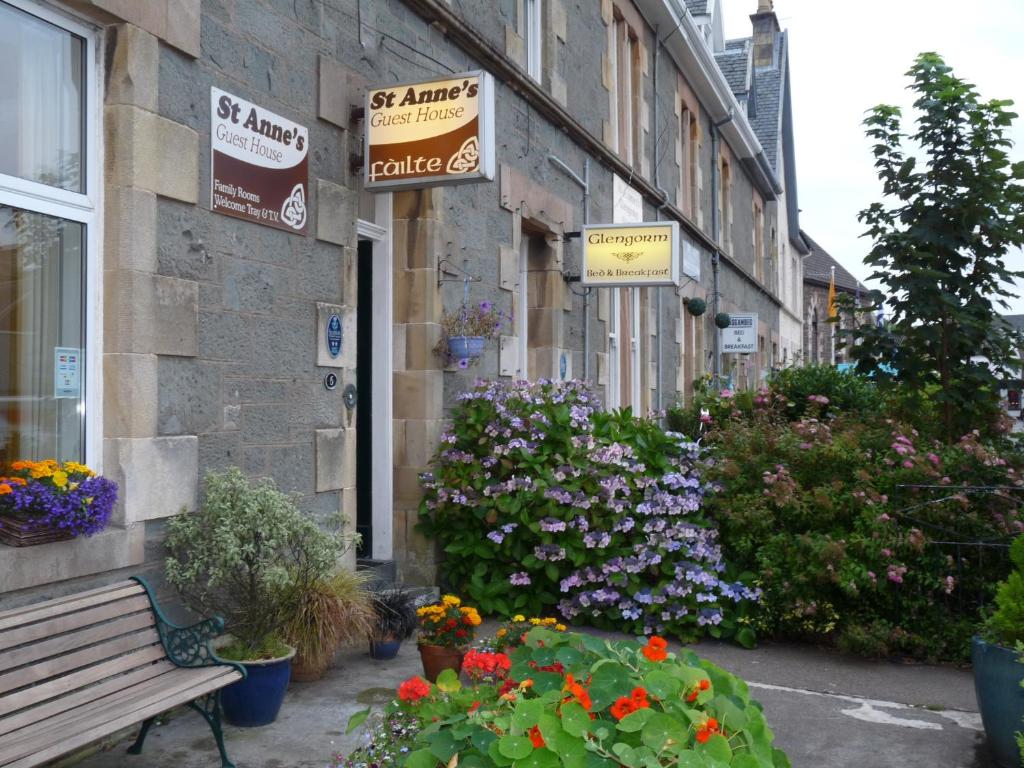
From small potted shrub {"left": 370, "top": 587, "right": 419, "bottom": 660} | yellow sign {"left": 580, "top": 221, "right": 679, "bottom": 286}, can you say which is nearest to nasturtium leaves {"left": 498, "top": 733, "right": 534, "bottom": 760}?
small potted shrub {"left": 370, "top": 587, "right": 419, "bottom": 660}

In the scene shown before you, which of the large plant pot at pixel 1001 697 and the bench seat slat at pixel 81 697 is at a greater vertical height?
the bench seat slat at pixel 81 697

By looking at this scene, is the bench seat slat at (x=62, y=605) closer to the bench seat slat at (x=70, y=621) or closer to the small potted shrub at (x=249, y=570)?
the bench seat slat at (x=70, y=621)

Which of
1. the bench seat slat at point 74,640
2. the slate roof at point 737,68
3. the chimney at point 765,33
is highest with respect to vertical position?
the chimney at point 765,33

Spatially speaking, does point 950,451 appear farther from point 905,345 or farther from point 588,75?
point 588,75

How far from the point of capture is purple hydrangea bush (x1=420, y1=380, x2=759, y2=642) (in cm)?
662

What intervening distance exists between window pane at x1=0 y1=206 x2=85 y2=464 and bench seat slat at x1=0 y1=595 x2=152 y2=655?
74 cm

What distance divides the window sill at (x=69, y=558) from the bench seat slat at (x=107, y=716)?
1.83 ft

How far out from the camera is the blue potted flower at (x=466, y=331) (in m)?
7.12

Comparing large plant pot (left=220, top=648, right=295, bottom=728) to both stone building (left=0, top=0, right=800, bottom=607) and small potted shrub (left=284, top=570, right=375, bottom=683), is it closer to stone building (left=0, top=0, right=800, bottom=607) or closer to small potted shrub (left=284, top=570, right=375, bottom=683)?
small potted shrub (left=284, top=570, right=375, bottom=683)

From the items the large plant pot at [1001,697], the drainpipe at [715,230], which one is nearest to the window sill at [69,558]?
the large plant pot at [1001,697]

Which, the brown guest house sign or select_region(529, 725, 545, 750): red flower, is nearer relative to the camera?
select_region(529, 725, 545, 750): red flower

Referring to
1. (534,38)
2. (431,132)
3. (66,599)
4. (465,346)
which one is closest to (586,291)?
(534,38)

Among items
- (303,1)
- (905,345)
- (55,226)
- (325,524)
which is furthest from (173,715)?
(905,345)

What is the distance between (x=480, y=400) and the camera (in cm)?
727
